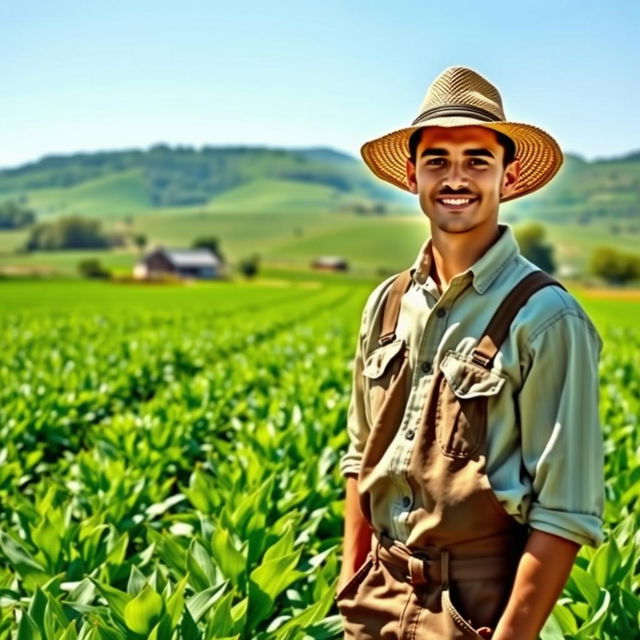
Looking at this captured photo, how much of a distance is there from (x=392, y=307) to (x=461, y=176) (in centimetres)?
46

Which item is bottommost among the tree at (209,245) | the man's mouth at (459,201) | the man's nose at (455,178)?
the tree at (209,245)

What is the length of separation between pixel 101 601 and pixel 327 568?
0.87 meters

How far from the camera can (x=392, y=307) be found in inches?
110

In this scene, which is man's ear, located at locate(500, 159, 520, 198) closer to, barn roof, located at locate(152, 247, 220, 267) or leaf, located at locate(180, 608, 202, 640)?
leaf, located at locate(180, 608, 202, 640)

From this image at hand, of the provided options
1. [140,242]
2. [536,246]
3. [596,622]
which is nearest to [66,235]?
[140,242]

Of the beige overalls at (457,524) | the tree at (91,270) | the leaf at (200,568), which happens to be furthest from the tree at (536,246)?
the beige overalls at (457,524)

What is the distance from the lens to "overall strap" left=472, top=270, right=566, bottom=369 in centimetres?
245

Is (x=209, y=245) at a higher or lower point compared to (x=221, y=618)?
lower

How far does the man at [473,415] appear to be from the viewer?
2.37m

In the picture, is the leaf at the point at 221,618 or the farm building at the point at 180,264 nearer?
the leaf at the point at 221,618

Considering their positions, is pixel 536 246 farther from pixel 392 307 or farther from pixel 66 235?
pixel 392 307

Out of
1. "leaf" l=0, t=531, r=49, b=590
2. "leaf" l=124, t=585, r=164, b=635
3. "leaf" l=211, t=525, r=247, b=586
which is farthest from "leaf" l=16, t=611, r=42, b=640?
"leaf" l=0, t=531, r=49, b=590

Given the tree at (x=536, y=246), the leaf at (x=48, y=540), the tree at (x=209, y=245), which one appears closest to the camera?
the leaf at (x=48, y=540)

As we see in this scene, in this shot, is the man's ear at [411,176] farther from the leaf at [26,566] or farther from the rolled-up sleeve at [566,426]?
the leaf at [26,566]
